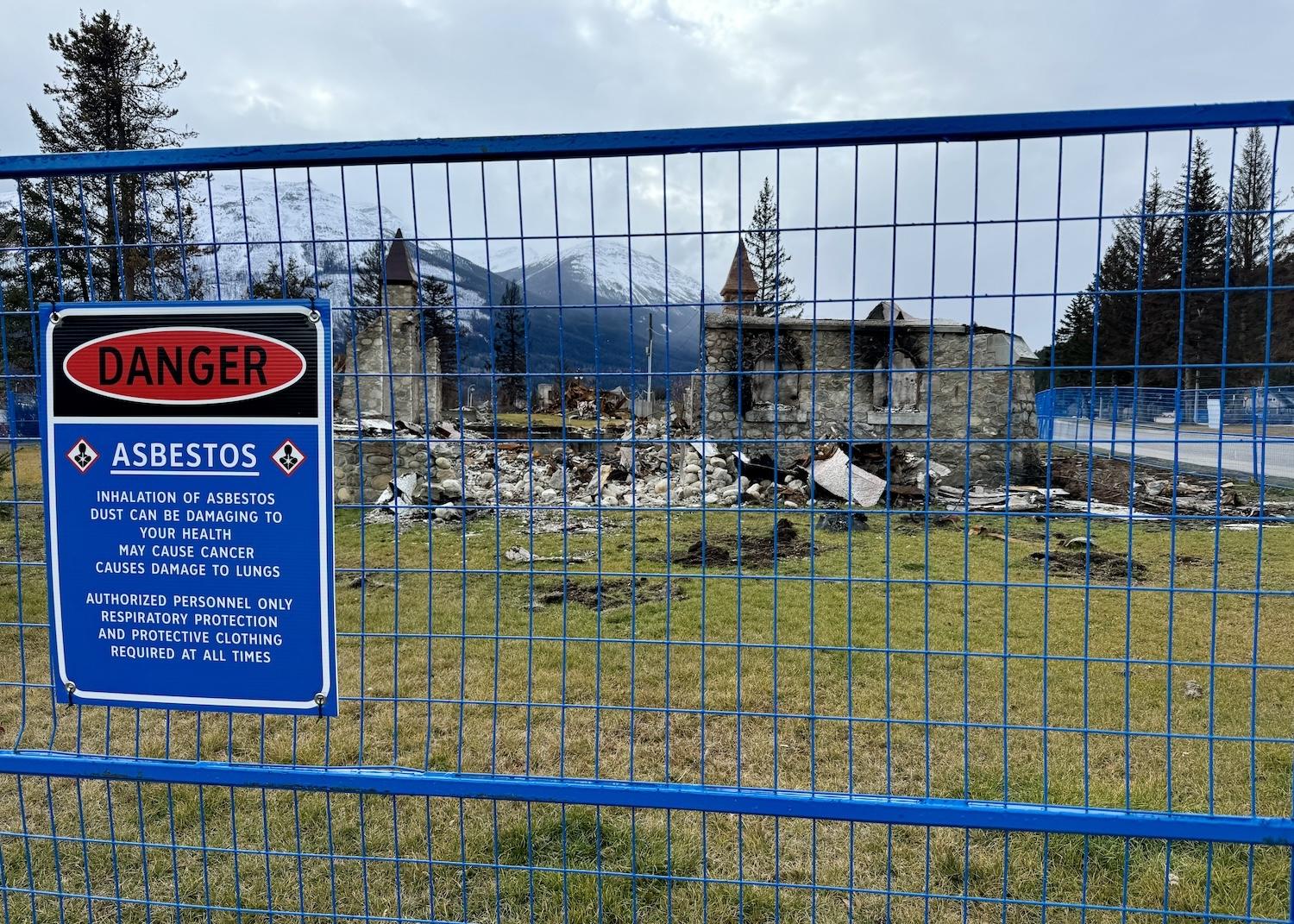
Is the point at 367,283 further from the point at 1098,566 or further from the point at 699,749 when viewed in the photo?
the point at 1098,566

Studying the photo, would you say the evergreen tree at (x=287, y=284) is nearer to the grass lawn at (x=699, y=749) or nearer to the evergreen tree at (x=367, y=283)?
the evergreen tree at (x=367, y=283)

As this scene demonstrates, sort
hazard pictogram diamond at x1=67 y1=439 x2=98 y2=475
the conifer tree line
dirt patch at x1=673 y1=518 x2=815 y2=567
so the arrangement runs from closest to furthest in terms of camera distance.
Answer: the conifer tree line → hazard pictogram diamond at x1=67 y1=439 x2=98 y2=475 → dirt patch at x1=673 y1=518 x2=815 y2=567

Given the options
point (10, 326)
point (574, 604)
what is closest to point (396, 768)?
point (10, 326)

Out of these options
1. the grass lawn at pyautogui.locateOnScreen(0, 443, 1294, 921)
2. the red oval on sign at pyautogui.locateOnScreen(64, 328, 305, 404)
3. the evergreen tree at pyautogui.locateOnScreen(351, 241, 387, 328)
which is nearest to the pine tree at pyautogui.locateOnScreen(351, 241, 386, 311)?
the evergreen tree at pyautogui.locateOnScreen(351, 241, 387, 328)

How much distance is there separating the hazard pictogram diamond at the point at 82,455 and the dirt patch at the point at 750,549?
651 centimetres

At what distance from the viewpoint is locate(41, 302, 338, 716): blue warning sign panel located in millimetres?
2303

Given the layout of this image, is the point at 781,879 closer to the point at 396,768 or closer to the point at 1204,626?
the point at 396,768

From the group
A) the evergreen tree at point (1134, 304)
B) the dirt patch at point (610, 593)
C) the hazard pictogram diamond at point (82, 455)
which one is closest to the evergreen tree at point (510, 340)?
the hazard pictogram diamond at point (82, 455)

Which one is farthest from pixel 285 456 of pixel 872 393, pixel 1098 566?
pixel 872 393

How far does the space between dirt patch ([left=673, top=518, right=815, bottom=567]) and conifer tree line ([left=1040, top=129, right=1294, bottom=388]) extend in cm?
591

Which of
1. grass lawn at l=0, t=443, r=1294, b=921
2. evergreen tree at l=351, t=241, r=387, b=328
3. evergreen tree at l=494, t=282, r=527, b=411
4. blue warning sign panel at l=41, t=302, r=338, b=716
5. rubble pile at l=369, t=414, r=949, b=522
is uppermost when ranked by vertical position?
evergreen tree at l=351, t=241, r=387, b=328

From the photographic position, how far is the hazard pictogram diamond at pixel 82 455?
238 centimetres

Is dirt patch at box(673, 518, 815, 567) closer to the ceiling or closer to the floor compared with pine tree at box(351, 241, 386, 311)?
closer to the floor

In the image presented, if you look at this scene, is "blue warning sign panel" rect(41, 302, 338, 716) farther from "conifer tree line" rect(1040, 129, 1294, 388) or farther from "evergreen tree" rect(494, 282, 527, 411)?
"conifer tree line" rect(1040, 129, 1294, 388)
